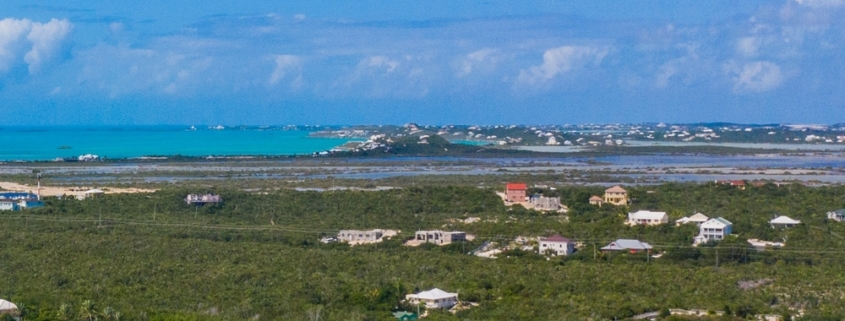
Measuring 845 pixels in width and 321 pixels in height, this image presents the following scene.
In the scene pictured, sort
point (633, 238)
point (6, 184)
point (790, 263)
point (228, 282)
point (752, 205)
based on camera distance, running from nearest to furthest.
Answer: point (228, 282)
point (790, 263)
point (633, 238)
point (752, 205)
point (6, 184)

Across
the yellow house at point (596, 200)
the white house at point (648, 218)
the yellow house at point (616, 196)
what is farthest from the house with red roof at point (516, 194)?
the white house at point (648, 218)

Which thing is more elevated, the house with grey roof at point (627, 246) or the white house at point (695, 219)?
the white house at point (695, 219)

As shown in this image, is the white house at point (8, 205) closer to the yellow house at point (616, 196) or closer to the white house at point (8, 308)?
the white house at point (8, 308)

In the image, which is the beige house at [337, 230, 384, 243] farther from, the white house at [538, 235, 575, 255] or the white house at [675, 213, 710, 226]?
the white house at [675, 213, 710, 226]

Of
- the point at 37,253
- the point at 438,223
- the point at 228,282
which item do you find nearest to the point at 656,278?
the point at 228,282

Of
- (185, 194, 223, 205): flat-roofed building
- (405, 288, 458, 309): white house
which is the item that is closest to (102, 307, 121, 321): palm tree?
(405, 288, 458, 309): white house

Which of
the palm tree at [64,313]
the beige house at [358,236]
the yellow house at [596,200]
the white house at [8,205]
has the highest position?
the white house at [8,205]

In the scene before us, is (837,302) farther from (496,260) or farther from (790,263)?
(496,260)
